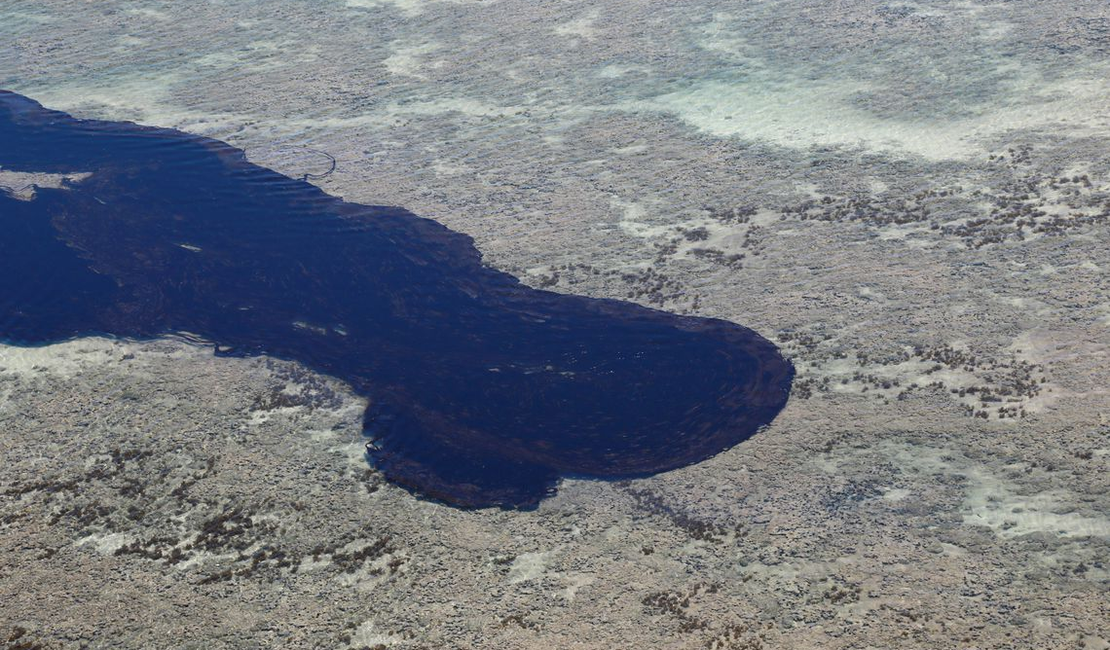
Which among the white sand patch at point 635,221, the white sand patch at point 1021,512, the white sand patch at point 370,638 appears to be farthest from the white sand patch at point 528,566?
the white sand patch at point 635,221

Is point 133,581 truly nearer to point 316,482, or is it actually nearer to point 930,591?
point 316,482

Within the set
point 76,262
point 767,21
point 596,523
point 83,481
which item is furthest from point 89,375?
point 767,21

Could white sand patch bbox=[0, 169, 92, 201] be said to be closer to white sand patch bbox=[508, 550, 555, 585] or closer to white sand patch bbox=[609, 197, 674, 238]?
white sand patch bbox=[609, 197, 674, 238]

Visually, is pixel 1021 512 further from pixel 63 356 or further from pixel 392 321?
pixel 63 356

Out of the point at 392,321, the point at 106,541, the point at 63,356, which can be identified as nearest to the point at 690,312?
the point at 392,321

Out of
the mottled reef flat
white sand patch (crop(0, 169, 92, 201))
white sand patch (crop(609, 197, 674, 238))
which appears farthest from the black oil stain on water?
white sand patch (crop(609, 197, 674, 238))

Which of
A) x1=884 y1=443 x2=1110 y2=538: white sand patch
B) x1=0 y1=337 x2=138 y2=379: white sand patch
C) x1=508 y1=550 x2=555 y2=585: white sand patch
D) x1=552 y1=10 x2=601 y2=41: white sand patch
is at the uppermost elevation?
x1=552 y1=10 x2=601 y2=41: white sand patch
